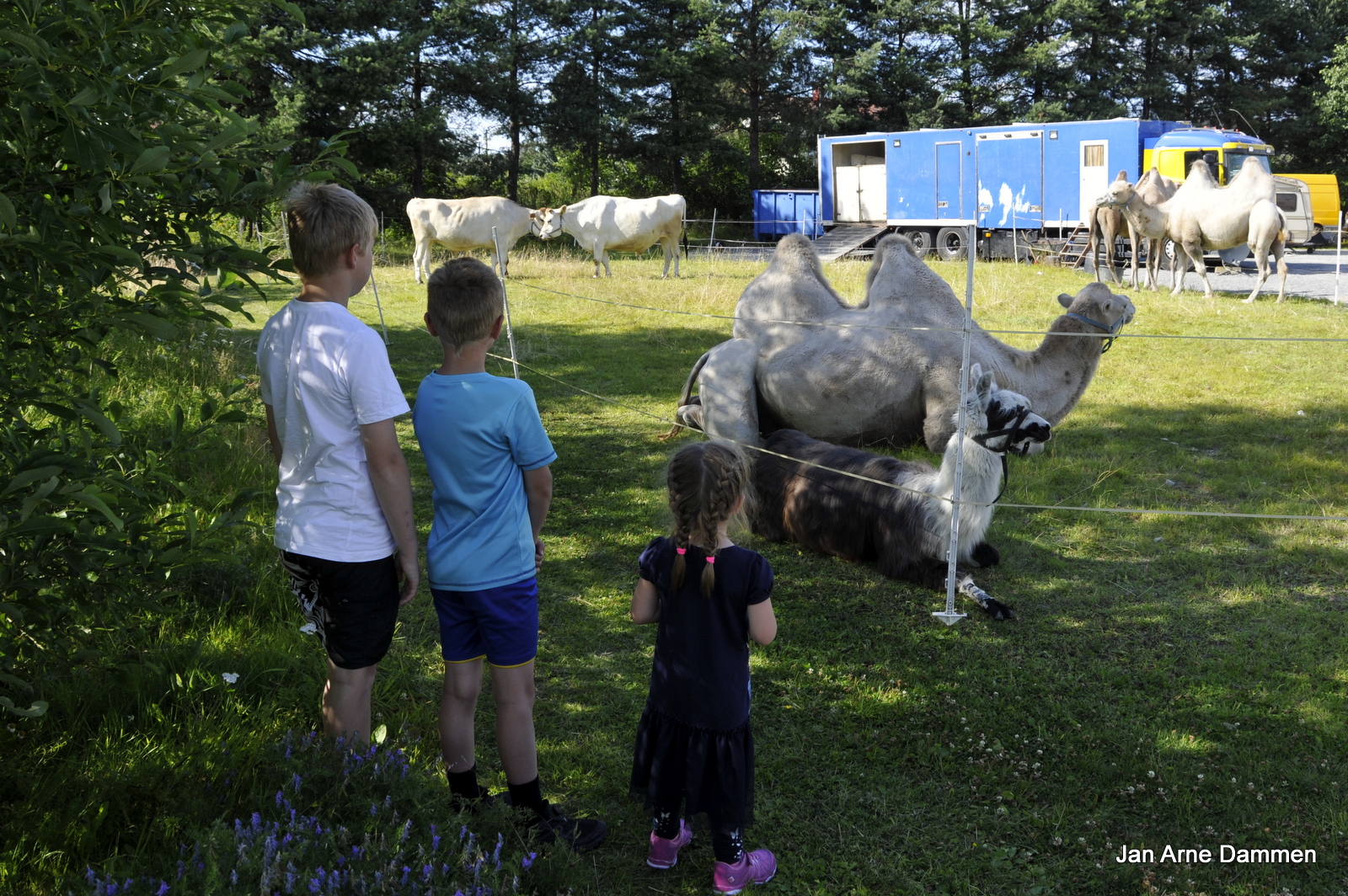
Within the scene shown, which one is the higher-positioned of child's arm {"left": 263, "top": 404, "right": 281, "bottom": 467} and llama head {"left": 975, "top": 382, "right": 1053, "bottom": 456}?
child's arm {"left": 263, "top": 404, "right": 281, "bottom": 467}

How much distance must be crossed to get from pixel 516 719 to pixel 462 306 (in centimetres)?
115

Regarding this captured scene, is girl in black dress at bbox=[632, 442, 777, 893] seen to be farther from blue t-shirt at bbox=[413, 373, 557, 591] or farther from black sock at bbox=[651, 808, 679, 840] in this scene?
blue t-shirt at bbox=[413, 373, 557, 591]

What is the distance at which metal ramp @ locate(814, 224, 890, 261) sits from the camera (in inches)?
919

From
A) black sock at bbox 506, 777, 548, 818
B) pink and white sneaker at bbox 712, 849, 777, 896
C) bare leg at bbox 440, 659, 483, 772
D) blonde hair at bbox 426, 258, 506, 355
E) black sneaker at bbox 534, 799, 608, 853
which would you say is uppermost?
blonde hair at bbox 426, 258, 506, 355

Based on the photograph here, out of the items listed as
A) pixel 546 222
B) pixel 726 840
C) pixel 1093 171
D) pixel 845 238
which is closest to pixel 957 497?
pixel 726 840

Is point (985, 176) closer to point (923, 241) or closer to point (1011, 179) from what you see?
point (1011, 179)

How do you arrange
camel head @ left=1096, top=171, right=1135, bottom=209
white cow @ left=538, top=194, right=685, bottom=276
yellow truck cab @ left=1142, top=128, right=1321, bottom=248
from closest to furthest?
camel head @ left=1096, top=171, right=1135, bottom=209, white cow @ left=538, top=194, right=685, bottom=276, yellow truck cab @ left=1142, top=128, right=1321, bottom=248

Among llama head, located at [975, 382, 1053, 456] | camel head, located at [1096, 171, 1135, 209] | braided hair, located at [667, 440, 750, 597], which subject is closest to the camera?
braided hair, located at [667, 440, 750, 597]

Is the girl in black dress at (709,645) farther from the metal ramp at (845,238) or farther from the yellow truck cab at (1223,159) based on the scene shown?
the metal ramp at (845,238)

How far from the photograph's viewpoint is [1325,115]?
30.2 m

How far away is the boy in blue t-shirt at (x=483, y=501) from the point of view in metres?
2.50

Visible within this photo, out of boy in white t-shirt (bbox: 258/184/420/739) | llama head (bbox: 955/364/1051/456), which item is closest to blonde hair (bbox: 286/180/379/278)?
boy in white t-shirt (bbox: 258/184/420/739)

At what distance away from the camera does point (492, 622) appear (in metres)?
2.55

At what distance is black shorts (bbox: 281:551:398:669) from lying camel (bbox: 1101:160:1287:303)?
1390 centimetres
